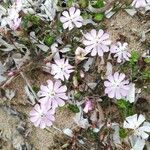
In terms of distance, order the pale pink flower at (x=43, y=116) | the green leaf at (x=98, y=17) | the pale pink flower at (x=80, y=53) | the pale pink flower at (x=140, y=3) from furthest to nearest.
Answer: the green leaf at (x=98, y=17) → the pale pink flower at (x=140, y=3) → the pale pink flower at (x=80, y=53) → the pale pink flower at (x=43, y=116)

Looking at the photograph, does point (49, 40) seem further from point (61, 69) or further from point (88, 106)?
point (88, 106)

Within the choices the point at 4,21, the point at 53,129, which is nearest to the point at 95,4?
the point at 4,21

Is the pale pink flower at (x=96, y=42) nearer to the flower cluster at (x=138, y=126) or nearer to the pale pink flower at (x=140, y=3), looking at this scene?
the pale pink flower at (x=140, y=3)

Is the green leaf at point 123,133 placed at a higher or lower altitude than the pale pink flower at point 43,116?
lower

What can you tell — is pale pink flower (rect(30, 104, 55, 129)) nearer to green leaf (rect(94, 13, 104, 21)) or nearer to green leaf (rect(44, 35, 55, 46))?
green leaf (rect(44, 35, 55, 46))

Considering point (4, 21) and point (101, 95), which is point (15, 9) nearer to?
point (4, 21)

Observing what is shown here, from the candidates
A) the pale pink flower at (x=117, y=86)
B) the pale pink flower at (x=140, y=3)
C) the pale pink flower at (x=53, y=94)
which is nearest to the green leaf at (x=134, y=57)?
the pale pink flower at (x=117, y=86)

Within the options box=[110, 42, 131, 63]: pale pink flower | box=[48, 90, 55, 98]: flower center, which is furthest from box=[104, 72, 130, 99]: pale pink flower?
box=[48, 90, 55, 98]: flower center

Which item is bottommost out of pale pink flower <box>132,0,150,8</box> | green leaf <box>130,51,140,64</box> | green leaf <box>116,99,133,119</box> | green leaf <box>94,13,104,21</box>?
green leaf <box>116,99,133,119</box>
